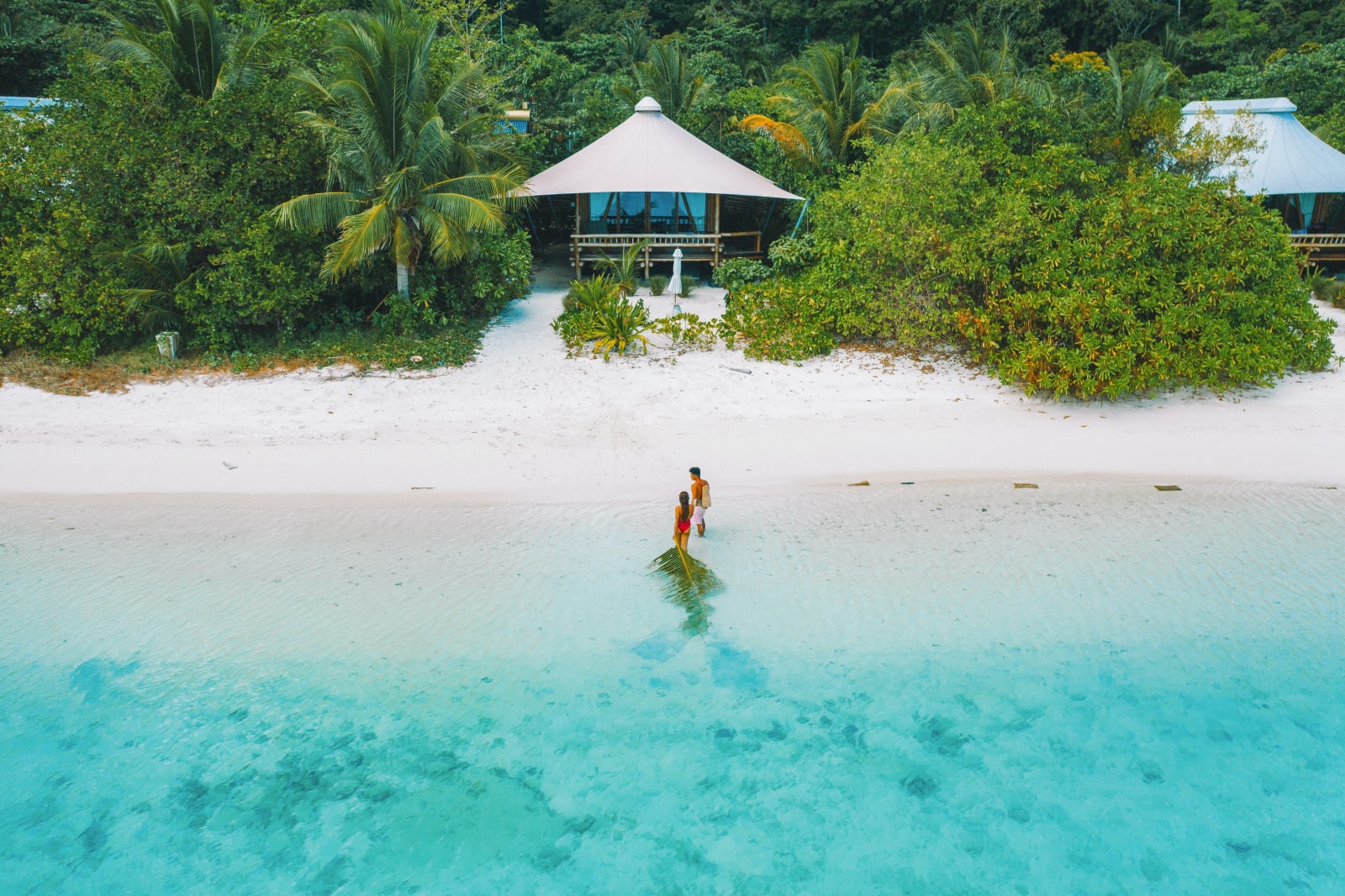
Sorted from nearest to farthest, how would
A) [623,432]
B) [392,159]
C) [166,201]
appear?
1. [623,432]
2. [166,201]
3. [392,159]

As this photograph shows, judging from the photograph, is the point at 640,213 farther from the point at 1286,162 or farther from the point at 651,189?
the point at 1286,162

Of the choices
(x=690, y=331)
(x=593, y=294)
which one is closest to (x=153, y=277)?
(x=593, y=294)

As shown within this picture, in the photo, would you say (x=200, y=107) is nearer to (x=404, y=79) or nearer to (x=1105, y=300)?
(x=404, y=79)

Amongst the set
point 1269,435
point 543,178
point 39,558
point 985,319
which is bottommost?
point 39,558

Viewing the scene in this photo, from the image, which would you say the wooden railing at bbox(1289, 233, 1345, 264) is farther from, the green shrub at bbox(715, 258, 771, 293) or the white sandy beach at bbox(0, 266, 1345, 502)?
the green shrub at bbox(715, 258, 771, 293)


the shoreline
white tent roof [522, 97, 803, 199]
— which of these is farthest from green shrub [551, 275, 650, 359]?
the shoreline

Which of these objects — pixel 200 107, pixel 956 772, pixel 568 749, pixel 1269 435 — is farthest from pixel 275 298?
pixel 1269 435
